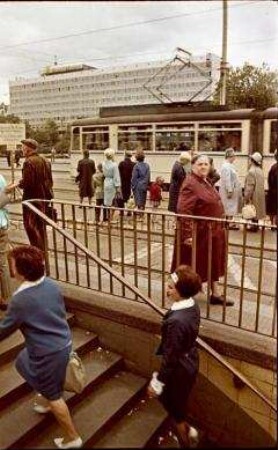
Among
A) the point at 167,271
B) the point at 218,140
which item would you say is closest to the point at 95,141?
the point at 218,140

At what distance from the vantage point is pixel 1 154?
54.0m

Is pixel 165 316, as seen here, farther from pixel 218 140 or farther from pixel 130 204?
pixel 218 140

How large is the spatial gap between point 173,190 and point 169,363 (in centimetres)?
518

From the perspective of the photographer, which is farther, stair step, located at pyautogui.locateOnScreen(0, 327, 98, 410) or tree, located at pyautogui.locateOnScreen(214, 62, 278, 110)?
tree, located at pyautogui.locateOnScreen(214, 62, 278, 110)

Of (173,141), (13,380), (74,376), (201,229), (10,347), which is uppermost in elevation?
(173,141)

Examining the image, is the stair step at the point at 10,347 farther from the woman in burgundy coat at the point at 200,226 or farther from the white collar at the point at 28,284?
the woman in burgundy coat at the point at 200,226

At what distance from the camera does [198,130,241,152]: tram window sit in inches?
535

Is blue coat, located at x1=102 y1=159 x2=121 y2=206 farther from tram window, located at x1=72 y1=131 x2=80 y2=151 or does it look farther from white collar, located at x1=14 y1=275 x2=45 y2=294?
tram window, located at x1=72 y1=131 x2=80 y2=151

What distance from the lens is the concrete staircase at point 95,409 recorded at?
3432 millimetres

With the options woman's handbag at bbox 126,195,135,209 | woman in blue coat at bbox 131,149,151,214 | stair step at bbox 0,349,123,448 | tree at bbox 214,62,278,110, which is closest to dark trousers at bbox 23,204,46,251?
stair step at bbox 0,349,123,448

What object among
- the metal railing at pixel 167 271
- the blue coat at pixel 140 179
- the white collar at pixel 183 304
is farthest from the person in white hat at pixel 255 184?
the white collar at pixel 183 304

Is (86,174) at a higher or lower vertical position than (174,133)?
lower

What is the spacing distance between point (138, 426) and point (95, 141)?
1473 centimetres

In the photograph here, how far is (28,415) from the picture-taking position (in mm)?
3541
